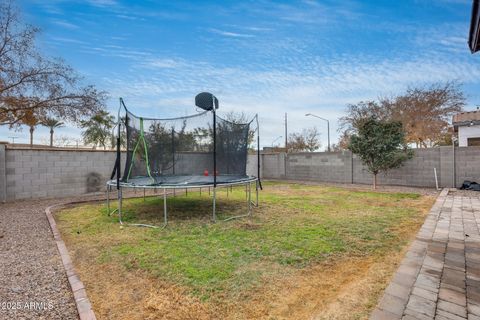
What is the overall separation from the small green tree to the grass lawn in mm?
3777

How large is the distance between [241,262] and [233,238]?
2.62 ft

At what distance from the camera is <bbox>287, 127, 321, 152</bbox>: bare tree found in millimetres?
25594

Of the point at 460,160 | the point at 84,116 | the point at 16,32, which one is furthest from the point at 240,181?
the point at 460,160

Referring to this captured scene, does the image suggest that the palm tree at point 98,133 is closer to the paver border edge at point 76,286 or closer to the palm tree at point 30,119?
the palm tree at point 30,119

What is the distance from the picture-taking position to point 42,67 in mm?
6949

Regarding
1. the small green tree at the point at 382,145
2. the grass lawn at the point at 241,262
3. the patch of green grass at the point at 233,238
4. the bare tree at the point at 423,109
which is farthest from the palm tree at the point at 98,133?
the bare tree at the point at 423,109

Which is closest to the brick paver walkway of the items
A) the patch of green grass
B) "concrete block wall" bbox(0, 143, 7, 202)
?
the patch of green grass

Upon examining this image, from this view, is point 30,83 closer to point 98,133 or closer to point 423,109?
point 98,133

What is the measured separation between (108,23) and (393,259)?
8.23 m

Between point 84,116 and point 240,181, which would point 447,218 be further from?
point 84,116

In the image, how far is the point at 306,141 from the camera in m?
26.0

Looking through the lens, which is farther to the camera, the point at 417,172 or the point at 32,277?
the point at 417,172

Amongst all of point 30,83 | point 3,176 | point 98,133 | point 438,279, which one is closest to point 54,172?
point 3,176

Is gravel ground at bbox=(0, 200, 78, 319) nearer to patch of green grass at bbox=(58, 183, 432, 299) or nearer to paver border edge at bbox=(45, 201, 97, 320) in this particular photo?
paver border edge at bbox=(45, 201, 97, 320)
